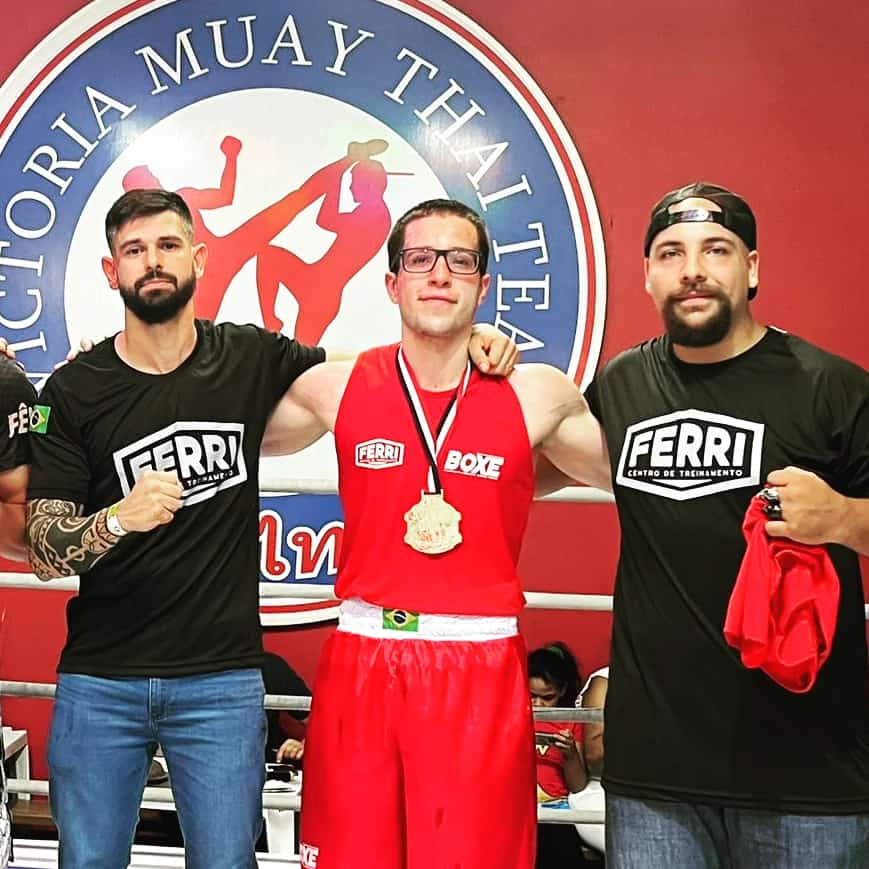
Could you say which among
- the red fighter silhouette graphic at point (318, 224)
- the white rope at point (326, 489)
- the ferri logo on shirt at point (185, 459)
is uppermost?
the red fighter silhouette graphic at point (318, 224)

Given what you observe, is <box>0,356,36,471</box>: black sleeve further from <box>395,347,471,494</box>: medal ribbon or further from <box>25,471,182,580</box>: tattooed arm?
<box>395,347,471,494</box>: medal ribbon

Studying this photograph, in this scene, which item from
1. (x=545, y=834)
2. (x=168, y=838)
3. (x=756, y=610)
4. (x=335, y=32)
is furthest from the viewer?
(x=335, y=32)

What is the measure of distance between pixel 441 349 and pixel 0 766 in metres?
1.01

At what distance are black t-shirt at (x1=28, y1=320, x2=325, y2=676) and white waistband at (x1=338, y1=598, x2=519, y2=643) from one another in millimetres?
230

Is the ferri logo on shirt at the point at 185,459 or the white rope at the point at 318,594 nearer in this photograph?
the ferri logo on shirt at the point at 185,459

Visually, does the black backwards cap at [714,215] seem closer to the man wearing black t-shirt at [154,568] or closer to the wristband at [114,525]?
the man wearing black t-shirt at [154,568]

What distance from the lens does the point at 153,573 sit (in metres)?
2.06

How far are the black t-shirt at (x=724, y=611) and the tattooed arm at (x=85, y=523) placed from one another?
77 centimetres

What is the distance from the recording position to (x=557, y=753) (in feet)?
11.0

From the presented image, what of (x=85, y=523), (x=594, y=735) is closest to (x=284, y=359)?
(x=85, y=523)

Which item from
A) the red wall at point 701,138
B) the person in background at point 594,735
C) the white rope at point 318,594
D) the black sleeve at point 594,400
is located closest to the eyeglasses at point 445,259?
the black sleeve at point 594,400

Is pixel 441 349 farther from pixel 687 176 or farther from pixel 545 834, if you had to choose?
pixel 687 176

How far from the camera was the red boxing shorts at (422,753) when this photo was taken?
1.94m

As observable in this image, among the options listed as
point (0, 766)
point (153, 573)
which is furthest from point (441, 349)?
point (0, 766)
